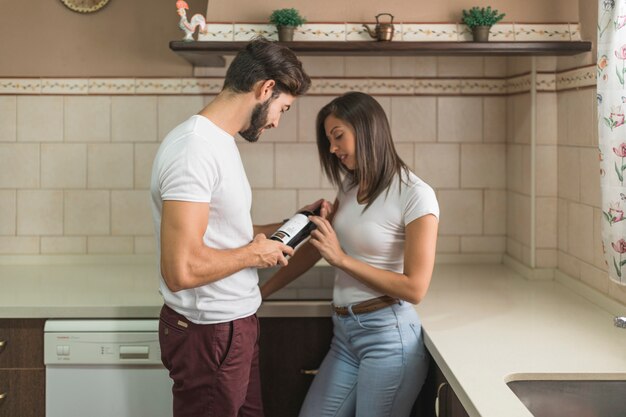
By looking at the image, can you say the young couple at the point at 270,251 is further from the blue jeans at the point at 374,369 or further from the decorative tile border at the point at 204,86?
the decorative tile border at the point at 204,86

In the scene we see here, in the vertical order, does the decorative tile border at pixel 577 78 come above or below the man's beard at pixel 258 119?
above

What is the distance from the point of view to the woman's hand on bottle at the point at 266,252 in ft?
6.06

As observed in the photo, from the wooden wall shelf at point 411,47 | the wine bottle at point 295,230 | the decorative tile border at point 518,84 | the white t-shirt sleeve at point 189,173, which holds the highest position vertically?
the wooden wall shelf at point 411,47

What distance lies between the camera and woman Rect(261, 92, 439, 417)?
2018mm

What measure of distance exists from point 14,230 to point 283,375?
1.35 metres

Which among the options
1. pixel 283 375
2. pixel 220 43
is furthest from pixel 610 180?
pixel 220 43

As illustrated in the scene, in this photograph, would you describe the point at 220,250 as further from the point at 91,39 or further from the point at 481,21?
the point at 91,39

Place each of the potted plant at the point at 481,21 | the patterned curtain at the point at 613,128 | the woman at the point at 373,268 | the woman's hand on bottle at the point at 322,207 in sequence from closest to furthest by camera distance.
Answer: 1. the patterned curtain at the point at 613,128
2. the woman at the point at 373,268
3. the woman's hand on bottle at the point at 322,207
4. the potted plant at the point at 481,21

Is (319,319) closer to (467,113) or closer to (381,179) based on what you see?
(381,179)

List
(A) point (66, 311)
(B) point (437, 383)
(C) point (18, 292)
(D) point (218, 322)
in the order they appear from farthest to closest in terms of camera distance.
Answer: (C) point (18, 292) → (A) point (66, 311) → (B) point (437, 383) → (D) point (218, 322)

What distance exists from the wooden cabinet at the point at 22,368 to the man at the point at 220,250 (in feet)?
1.91

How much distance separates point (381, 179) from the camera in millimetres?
2111

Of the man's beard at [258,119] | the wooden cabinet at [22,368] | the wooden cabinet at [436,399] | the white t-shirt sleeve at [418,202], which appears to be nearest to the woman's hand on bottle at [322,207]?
the white t-shirt sleeve at [418,202]

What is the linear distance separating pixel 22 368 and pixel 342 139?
3.88 ft
